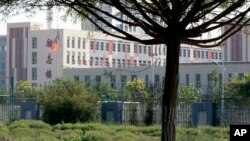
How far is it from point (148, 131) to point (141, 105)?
25.2 ft

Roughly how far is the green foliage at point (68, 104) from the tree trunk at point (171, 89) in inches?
834

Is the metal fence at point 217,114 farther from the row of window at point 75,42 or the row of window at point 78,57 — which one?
the row of window at point 78,57

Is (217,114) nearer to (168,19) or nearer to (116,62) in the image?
(168,19)

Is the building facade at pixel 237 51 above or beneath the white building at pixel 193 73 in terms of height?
above

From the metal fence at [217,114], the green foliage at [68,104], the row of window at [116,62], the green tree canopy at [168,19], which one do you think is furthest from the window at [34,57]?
the green tree canopy at [168,19]

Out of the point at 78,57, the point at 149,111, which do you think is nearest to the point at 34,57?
the point at 78,57

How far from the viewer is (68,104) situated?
31.7m

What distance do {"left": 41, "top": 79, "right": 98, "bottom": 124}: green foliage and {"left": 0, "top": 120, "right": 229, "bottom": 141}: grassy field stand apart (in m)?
4.95

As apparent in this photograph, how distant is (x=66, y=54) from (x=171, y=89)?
8755cm

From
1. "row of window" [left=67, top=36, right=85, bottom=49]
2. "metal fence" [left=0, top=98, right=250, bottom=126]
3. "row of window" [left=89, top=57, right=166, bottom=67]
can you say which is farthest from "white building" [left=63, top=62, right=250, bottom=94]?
"metal fence" [left=0, top=98, right=250, bottom=126]

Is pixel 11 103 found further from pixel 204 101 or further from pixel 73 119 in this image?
pixel 204 101

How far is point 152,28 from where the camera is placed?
1023 centimetres

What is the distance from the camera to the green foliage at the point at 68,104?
31500 mm

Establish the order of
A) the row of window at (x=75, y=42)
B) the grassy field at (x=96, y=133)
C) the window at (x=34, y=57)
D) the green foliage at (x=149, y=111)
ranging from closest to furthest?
the grassy field at (x=96, y=133)
the green foliage at (x=149, y=111)
the row of window at (x=75, y=42)
the window at (x=34, y=57)
